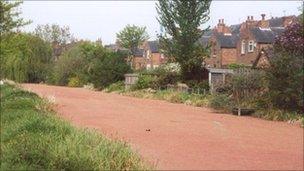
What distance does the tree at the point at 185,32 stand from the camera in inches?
1570

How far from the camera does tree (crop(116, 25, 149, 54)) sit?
84.2 meters

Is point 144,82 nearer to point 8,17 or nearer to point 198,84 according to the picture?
point 198,84

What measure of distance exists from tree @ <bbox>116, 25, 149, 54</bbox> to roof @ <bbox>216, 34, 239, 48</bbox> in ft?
84.9

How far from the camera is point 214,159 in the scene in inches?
437

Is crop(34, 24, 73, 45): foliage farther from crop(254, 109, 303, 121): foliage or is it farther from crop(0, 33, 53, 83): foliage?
crop(254, 109, 303, 121): foliage

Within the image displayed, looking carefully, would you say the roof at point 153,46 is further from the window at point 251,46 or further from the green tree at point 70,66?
the window at point 251,46

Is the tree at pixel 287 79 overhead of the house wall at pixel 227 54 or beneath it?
beneath

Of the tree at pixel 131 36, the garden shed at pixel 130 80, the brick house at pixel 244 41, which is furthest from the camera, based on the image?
the tree at pixel 131 36

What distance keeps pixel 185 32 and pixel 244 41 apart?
1647 cm

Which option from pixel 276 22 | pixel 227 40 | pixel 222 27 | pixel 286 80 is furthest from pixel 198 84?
pixel 222 27

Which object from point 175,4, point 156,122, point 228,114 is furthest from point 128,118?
point 175,4

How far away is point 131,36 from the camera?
84.7 m

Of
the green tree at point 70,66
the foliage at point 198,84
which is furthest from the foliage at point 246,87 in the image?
the green tree at point 70,66

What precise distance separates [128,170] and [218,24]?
63.6 metres
